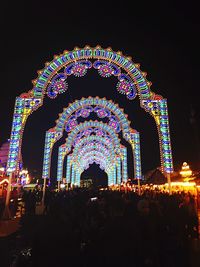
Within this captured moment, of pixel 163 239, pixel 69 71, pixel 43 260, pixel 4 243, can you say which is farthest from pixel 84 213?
pixel 69 71

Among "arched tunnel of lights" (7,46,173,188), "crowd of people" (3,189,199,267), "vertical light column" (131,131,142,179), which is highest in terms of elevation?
"arched tunnel of lights" (7,46,173,188)

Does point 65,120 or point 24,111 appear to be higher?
point 65,120

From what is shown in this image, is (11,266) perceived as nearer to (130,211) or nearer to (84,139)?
(130,211)

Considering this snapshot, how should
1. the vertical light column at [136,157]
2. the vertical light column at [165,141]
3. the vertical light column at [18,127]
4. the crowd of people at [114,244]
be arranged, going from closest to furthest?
the crowd of people at [114,244]
the vertical light column at [18,127]
the vertical light column at [165,141]
the vertical light column at [136,157]

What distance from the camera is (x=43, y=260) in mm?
3527

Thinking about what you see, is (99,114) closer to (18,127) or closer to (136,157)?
(136,157)

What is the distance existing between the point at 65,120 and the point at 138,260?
1761 cm

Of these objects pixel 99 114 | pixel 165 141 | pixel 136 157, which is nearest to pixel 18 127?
pixel 165 141

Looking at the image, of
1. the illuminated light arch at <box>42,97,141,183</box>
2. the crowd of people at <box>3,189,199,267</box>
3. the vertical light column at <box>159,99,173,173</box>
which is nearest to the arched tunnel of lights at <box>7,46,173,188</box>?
the vertical light column at <box>159,99,173,173</box>

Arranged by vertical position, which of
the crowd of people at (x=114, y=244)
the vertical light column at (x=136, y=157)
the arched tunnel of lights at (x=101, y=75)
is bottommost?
the crowd of people at (x=114, y=244)

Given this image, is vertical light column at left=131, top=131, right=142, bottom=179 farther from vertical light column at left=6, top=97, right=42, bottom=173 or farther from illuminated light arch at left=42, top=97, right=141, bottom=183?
vertical light column at left=6, top=97, right=42, bottom=173

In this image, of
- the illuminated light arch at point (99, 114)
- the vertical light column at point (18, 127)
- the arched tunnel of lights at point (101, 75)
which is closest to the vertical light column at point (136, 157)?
the illuminated light arch at point (99, 114)

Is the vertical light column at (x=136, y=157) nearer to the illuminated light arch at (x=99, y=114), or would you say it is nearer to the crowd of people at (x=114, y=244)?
the illuminated light arch at (x=99, y=114)

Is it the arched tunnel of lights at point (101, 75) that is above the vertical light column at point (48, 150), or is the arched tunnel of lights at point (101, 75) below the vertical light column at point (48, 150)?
above
